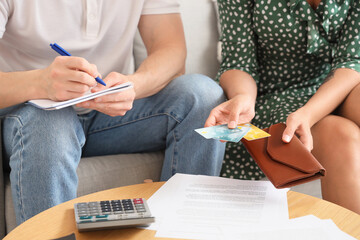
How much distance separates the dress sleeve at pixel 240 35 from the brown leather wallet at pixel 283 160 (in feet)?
2.08

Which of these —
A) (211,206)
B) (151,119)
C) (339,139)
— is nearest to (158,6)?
(151,119)

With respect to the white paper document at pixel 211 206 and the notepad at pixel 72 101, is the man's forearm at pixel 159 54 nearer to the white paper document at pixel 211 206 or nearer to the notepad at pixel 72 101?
the notepad at pixel 72 101

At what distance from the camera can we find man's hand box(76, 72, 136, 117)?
1.23 m

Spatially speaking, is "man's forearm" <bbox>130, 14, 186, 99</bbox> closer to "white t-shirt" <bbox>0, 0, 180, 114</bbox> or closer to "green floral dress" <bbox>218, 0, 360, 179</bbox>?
"white t-shirt" <bbox>0, 0, 180, 114</bbox>

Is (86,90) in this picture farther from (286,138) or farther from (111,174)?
(286,138)

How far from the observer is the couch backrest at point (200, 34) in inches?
79.3

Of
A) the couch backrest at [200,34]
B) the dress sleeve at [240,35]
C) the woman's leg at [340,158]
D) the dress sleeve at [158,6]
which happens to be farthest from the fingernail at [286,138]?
the couch backrest at [200,34]

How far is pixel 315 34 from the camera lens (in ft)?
5.11

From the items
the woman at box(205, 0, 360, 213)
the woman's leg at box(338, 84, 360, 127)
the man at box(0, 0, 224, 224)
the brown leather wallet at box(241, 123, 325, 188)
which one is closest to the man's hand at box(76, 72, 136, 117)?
the man at box(0, 0, 224, 224)

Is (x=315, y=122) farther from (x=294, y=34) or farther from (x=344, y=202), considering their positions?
(x=294, y=34)

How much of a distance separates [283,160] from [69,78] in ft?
1.84

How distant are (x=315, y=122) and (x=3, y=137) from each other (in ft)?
2.93

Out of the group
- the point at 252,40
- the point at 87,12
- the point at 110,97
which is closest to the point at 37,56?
the point at 87,12

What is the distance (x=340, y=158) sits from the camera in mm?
1180
